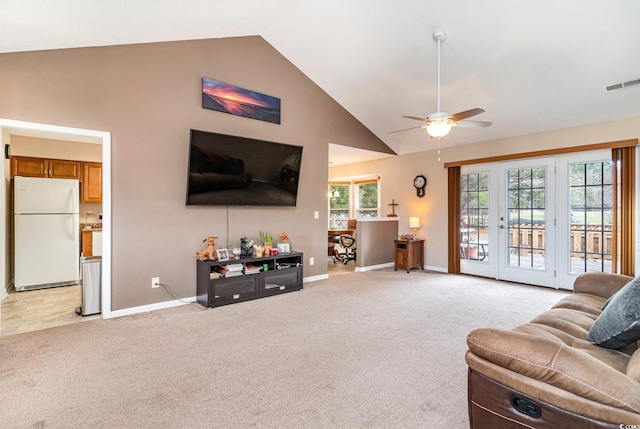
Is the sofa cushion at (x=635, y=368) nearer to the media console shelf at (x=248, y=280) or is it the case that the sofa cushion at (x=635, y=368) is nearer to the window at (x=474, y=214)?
the media console shelf at (x=248, y=280)

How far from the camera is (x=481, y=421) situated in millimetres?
1478

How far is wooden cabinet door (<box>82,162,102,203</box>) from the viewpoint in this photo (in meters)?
5.50

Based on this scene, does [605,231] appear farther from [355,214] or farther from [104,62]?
[104,62]

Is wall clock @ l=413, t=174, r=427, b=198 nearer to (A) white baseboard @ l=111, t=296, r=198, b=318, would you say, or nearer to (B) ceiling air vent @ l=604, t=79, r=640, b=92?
(B) ceiling air vent @ l=604, t=79, r=640, b=92

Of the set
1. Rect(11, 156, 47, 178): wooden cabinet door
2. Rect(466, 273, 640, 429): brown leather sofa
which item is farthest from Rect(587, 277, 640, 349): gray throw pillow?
Rect(11, 156, 47, 178): wooden cabinet door

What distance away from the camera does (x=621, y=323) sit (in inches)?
59.0

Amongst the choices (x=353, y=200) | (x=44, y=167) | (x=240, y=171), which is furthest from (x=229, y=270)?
(x=353, y=200)

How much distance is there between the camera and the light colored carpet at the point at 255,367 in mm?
1837

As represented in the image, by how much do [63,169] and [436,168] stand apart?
6805mm

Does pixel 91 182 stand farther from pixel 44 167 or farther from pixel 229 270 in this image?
pixel 229 270

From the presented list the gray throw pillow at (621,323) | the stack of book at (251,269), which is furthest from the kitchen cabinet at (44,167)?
the gray throw pillow at (621,323)

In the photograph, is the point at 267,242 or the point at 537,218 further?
the point at 537,218

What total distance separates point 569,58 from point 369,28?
7.68 feet

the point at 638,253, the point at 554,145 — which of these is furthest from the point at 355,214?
the point at 638,253
